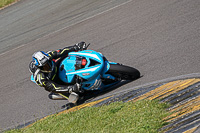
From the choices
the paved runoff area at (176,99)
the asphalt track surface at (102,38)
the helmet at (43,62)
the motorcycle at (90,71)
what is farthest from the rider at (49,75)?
the asphalt track surface at (102,38)

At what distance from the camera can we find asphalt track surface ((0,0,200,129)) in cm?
862

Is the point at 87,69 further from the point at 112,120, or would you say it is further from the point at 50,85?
the point at 112,120

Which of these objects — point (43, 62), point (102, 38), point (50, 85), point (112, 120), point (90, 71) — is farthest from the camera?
point (102, 38)

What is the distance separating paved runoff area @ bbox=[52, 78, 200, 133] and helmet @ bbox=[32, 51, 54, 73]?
110cm

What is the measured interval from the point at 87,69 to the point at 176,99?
2307 mm

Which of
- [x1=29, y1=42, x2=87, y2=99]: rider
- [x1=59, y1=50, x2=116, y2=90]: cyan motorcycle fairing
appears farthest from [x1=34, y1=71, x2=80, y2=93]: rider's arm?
[x1=59, y1=50, x2=116, y2=90]: cyan motorcycle fairing

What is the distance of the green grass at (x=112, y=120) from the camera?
558cm

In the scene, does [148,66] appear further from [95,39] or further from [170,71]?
[95,39]

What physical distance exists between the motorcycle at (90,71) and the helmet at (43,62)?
0.36 metres

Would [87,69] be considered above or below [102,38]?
above

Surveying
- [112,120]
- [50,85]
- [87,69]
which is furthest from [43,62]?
[112,120]

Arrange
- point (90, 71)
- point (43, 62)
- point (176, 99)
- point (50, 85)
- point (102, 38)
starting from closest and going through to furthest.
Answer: point (176, 99) → point (43, 62) → point (90, 71) → point (50, 85) → point (102, 38)

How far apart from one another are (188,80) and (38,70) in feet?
10.8

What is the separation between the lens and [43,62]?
7641 mm
